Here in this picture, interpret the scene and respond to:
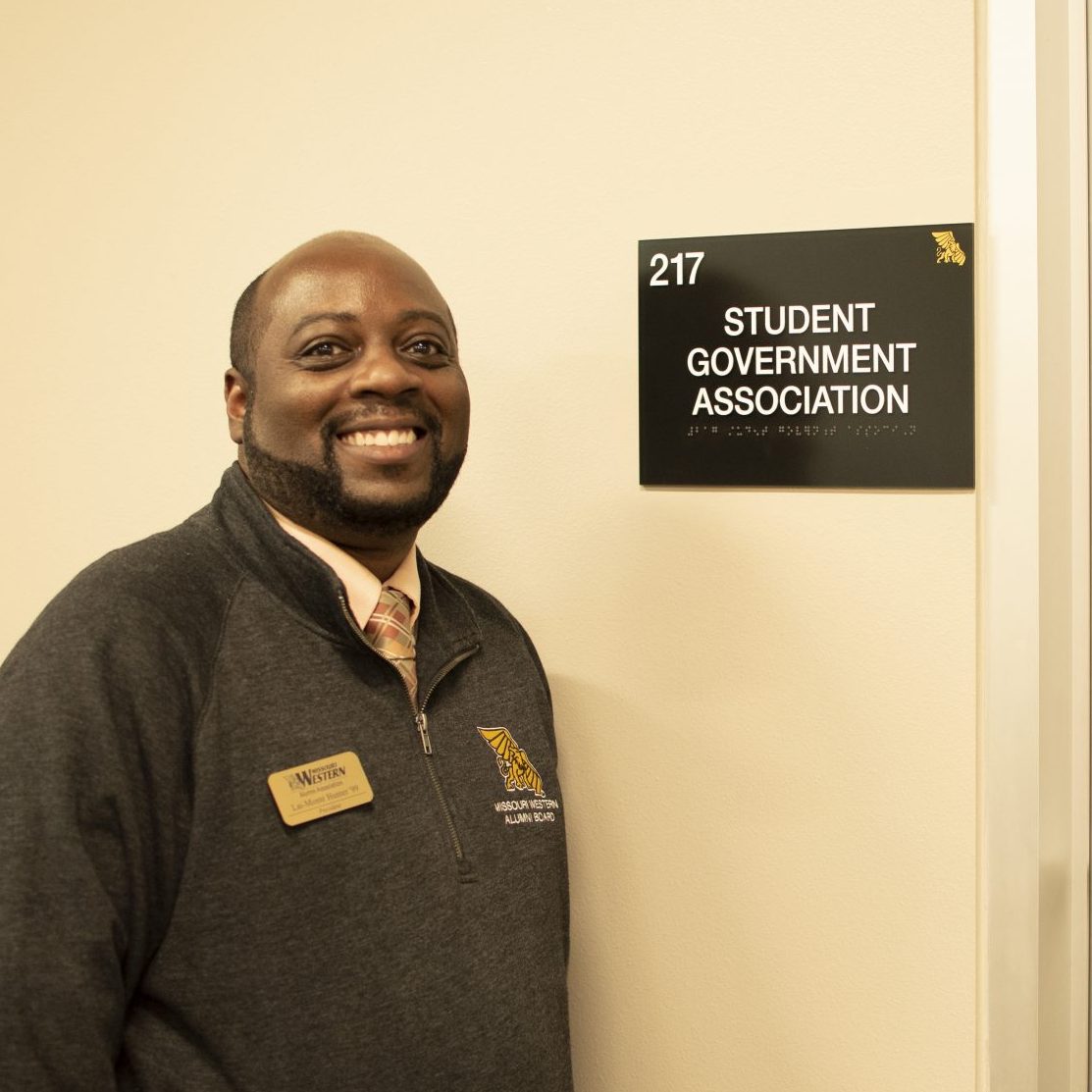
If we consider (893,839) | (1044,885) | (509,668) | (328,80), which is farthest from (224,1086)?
(328,80)

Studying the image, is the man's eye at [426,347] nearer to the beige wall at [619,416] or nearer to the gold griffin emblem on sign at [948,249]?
the beige wall at [619,416]

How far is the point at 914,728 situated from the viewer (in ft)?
4.64

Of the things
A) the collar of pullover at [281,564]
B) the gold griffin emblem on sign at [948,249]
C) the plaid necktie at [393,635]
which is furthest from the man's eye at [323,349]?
the gold griffin emblem on sign at [948,249]

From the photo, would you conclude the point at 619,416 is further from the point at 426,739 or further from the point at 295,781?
the point at 295,781

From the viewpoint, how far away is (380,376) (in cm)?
114

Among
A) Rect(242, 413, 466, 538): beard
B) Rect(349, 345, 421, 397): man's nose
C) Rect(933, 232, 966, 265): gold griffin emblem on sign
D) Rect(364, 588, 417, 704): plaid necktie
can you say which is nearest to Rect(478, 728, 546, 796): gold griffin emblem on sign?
Rect(364, 588, 417, 704): plaid necktie

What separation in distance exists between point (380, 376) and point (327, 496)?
0.43 ft

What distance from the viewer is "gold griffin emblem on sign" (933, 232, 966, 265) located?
4.58 ft

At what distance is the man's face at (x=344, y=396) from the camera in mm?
1144

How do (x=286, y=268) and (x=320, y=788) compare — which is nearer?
(x=320, y=788)

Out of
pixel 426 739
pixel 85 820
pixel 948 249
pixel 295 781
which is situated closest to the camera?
pixel 85 820

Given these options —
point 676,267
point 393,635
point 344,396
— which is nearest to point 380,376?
point 344,396

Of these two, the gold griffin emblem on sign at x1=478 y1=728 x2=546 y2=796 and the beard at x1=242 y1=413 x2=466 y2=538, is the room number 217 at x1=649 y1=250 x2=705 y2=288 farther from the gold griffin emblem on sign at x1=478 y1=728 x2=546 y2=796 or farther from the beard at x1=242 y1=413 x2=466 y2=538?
the gold griffin emblem on sign at x1=478 y1=728 x2=546 y2=796

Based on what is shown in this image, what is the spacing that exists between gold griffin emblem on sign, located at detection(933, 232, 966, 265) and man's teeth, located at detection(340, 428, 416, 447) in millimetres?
696
